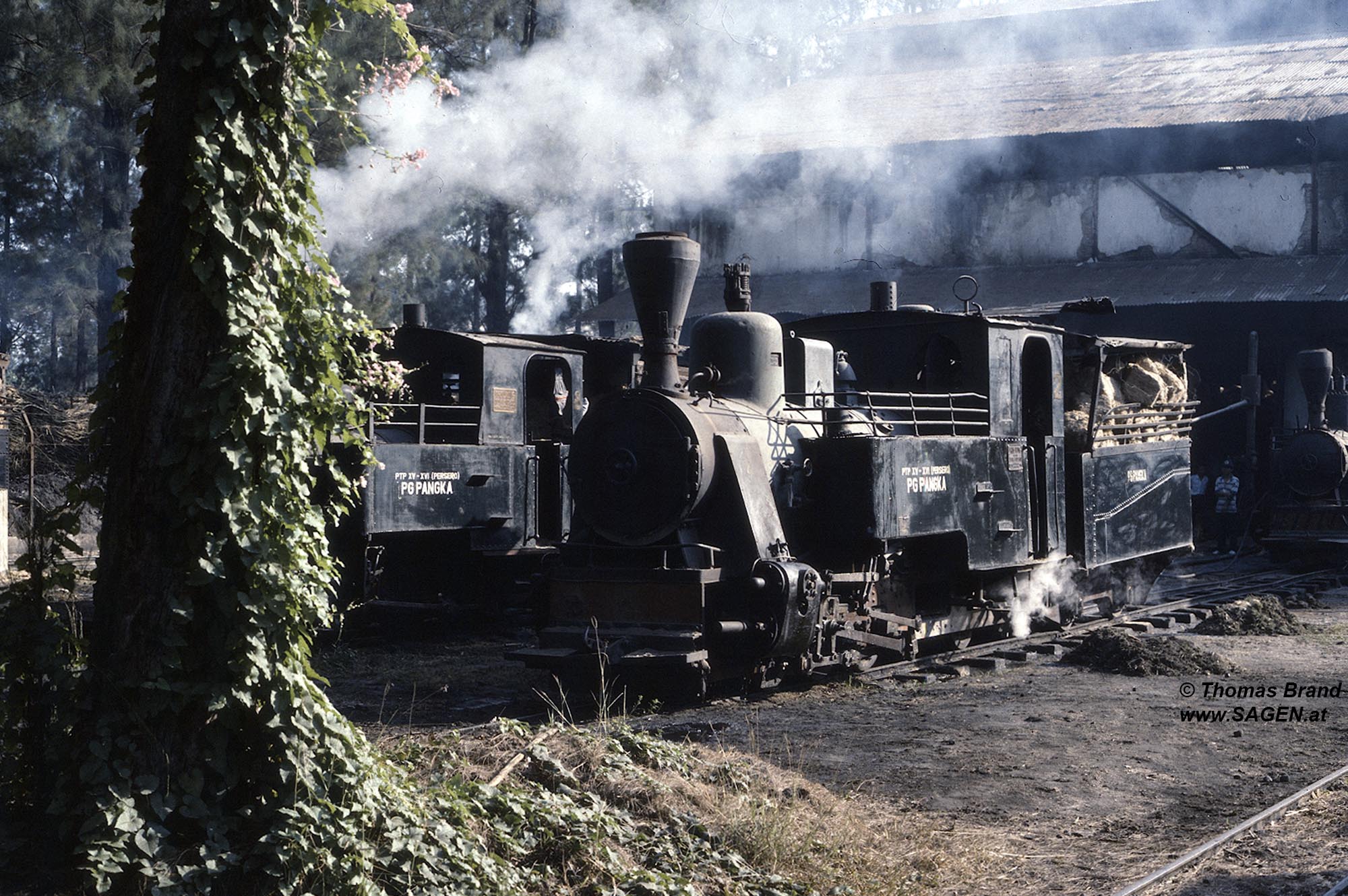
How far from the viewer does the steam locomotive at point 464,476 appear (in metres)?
11.9

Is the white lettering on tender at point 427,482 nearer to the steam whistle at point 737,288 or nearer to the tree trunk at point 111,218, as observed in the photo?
the steam whistle at point 737,288

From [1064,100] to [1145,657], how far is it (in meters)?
18.8

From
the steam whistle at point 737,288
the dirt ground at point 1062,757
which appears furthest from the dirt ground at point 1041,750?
the steam whistle at point 737,288

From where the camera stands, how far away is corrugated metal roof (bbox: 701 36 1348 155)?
24734mm

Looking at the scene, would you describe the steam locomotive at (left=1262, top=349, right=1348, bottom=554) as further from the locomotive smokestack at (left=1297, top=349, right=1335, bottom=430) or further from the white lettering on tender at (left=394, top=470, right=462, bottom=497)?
the white lettering on tender at (left=394, top=470, right=462, bottom=497)

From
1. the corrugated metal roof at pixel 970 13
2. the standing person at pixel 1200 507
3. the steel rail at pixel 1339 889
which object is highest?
the corrugated metal roof at pixel 970 13

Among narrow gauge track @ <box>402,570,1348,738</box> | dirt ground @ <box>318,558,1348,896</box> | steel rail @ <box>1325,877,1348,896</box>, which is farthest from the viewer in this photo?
narrow gauge track @ <box>402,570,1348,738</box>

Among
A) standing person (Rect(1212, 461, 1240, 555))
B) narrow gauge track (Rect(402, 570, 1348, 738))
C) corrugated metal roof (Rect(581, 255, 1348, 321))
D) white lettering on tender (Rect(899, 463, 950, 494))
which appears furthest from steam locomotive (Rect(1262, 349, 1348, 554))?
white lettering on tender (Rect(899, 463, 950, 494))

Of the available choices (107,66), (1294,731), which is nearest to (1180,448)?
(1294,731)

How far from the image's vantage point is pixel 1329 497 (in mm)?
18688

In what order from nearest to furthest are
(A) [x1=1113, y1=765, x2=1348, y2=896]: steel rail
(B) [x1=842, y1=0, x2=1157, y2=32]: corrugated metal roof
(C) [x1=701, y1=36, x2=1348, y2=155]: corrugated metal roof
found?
(A) [x1=1113, y1=765, x2=1348, y2=896]: steel rail, (C) [x1=701, y1=36, x2=1348, y2=155]: corrugated metal roof, (B) [x1=842, y1=0, x2=1157, y2=32]: corrugated metal roof

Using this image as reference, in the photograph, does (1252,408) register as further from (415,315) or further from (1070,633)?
(415,315)

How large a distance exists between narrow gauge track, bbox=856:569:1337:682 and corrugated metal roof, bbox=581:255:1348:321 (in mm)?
5448

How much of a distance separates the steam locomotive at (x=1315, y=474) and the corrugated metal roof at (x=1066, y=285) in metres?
2.19
